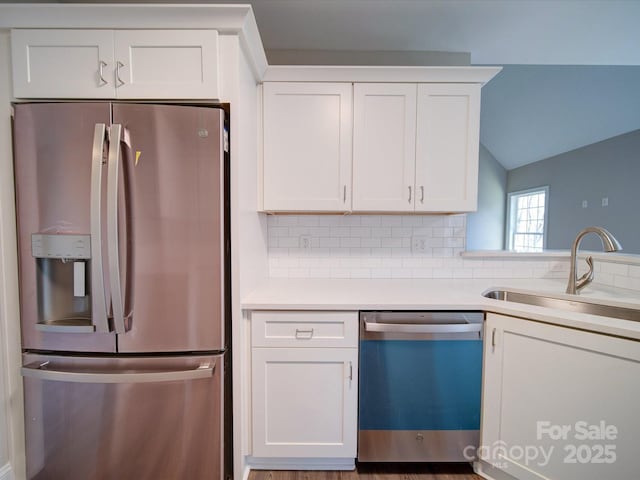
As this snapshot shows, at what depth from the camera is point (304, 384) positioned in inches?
53.6

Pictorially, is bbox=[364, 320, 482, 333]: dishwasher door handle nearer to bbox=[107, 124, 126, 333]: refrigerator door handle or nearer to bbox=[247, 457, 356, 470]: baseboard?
bbox=[247, 457, 356, 470]: baseboard

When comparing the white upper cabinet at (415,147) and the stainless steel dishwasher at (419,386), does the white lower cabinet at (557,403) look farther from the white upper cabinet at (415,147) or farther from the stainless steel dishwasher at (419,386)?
the white upper cabinet at (415,147)

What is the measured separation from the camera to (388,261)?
2.01 m

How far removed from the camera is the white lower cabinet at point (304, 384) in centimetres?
135

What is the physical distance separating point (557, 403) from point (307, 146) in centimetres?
179

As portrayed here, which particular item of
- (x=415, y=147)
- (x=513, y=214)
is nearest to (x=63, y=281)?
(x=415, y=147)

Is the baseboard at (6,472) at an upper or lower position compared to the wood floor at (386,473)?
upper

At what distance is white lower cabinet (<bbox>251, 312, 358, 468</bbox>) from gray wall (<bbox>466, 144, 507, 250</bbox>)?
439 centimetres

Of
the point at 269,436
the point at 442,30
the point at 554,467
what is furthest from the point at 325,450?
the point at 442,30

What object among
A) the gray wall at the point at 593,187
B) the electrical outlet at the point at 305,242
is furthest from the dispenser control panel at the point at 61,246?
the gray wall at the point at 593,187

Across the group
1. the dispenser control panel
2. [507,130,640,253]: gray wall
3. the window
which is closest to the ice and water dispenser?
the dispenser control panel

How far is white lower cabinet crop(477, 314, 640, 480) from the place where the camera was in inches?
42.2

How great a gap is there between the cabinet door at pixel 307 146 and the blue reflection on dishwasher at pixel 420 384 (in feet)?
2.91

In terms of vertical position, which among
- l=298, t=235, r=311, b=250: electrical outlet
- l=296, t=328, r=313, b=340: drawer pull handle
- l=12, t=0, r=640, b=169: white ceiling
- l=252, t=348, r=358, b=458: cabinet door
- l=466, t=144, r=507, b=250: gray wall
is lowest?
l=252, t=348, r=358, b=458: cabinet door
